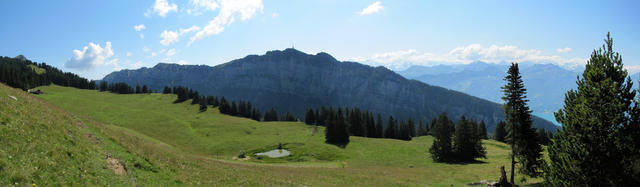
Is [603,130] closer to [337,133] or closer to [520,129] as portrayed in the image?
[520,129]

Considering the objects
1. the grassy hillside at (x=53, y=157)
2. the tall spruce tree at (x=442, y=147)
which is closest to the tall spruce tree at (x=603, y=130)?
the grassy hillside at (x=53, y=157)

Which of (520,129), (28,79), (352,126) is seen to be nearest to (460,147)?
(520,129)

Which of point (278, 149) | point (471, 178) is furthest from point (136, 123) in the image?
point (471, 178)

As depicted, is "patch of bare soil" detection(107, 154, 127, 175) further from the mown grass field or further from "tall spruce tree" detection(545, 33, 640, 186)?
"tall spruce tree" detection(545, 33, 640, 186)

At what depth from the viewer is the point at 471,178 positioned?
140 ft

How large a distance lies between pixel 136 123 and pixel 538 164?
90.6 m

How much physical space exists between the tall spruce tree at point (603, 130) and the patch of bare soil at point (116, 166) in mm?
31541

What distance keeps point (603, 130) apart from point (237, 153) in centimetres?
6282

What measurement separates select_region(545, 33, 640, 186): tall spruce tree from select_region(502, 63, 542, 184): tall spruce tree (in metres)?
16.9

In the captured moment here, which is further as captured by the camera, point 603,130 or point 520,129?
point 520,129

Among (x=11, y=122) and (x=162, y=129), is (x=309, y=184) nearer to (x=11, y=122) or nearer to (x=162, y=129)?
(x=11, y=122)

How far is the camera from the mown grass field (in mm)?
23594

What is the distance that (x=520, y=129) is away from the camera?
37938 millimetres

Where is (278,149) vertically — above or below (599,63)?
below
